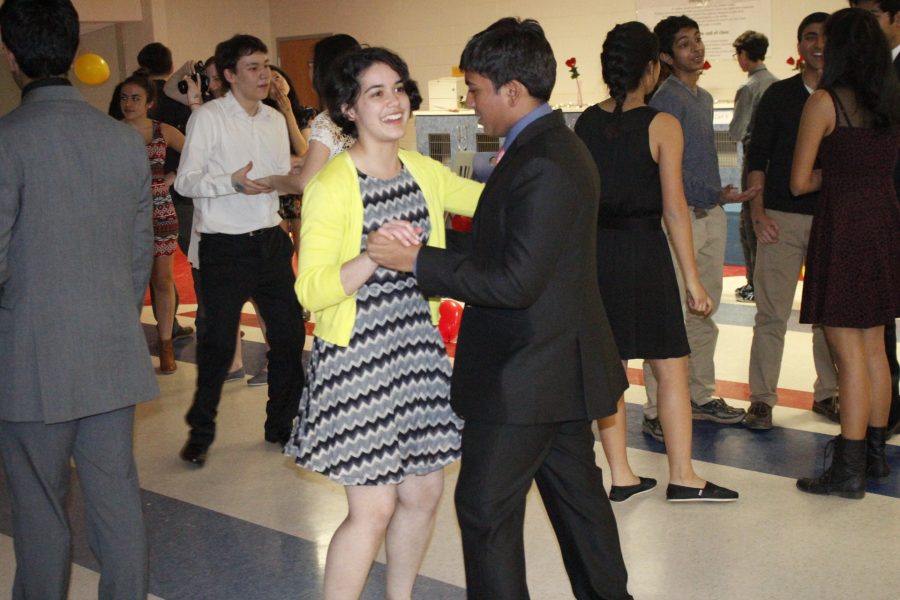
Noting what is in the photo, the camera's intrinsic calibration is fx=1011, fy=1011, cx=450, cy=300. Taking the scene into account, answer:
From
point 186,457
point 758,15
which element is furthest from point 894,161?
point 758,15

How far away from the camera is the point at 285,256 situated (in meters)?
3.90

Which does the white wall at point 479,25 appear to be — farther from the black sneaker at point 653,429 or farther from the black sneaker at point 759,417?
the black sneaker at point 653,429

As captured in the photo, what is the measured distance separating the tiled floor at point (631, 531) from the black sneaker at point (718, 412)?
0.13 ft

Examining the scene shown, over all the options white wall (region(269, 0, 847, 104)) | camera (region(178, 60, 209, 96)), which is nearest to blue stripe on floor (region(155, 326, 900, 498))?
camera (region(178, 60, 209, 96))

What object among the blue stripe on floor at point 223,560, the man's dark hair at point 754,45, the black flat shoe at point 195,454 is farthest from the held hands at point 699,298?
the man's dark hair at point 754,45

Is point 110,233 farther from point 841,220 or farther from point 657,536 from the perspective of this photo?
point 841,220

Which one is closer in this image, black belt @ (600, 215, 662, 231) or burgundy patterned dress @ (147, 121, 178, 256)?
black belt @ (600, 215, 662, 231)

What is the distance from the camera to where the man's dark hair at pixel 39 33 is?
6.80 feet

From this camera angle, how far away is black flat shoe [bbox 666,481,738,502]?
331 cm

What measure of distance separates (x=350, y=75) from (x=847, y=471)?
7.01 ft

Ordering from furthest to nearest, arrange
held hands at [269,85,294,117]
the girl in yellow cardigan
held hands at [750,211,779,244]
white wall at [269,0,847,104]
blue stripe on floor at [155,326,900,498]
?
1. white wall at [269,0,847,104]
2. held hands at [269,85,294,117]
3. held hands at [750,211,779,244]
4. blue stripe on floor at [155,326,900,498]
5. the girl in yellow cardigan

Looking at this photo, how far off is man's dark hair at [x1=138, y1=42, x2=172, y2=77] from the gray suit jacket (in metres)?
4.25

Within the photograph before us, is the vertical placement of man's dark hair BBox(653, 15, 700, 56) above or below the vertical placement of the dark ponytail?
above

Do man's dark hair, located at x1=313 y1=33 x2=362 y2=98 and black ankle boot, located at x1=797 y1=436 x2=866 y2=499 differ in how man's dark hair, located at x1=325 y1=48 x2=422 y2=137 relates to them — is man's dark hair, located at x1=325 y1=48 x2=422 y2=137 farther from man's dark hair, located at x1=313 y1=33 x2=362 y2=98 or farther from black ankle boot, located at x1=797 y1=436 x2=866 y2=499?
black ankle boot, located at x1=797 y1=436 x2=866 y2=499
